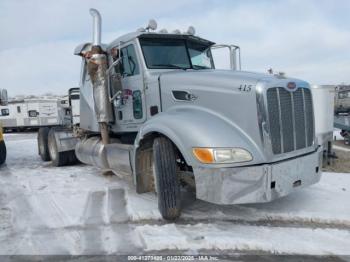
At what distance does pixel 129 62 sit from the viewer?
20.2 ft

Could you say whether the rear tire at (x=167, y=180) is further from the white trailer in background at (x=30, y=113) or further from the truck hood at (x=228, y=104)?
the white trailer in background at (x=30, y=113)

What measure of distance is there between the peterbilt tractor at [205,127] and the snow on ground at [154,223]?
43 centimetres

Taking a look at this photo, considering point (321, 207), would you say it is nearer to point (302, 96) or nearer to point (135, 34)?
point (302, 96)

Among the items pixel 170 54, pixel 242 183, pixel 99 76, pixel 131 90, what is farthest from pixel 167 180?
pixel 99 76

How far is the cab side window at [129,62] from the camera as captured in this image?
236 inches

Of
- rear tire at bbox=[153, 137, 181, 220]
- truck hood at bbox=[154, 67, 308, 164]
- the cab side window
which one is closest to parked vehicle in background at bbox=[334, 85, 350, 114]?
the cab side window

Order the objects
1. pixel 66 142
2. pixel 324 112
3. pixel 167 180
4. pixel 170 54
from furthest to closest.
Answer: pixel 66 142, pixel 324 112, pixel 170 54, pixel 167 180

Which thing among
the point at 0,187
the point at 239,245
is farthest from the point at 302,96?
the point at 0,187

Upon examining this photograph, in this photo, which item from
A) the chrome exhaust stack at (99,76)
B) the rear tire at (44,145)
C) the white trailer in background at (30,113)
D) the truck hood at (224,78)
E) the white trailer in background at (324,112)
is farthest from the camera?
the white trailer in background at (30,113)

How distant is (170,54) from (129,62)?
0.70m

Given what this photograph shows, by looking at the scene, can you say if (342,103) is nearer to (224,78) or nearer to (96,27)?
(96,27)

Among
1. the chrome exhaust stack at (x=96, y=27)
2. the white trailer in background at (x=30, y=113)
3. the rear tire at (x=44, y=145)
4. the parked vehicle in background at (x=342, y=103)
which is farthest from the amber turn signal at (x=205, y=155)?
the parked vehicle in background at (x=342, y=103)

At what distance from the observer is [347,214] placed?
15.7 feet

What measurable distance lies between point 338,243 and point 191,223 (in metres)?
1.72
